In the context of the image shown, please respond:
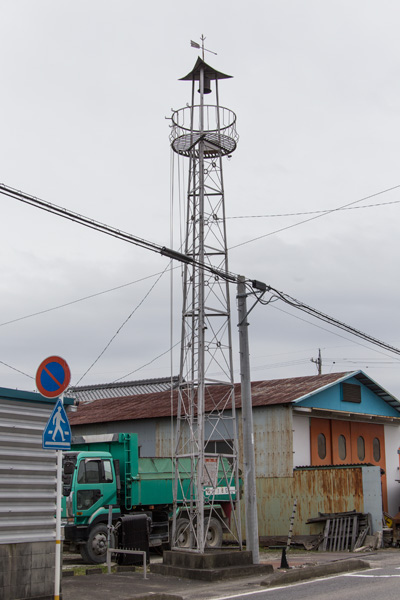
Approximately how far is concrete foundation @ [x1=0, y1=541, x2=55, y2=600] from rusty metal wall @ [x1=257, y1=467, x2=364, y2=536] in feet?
46.6

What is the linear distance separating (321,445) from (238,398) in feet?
12.8

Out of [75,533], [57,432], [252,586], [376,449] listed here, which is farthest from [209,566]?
[376,449]

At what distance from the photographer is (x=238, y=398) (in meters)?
27.3

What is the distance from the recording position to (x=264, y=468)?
1029 inches

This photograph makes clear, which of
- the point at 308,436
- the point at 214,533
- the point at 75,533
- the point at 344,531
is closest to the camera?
the point at 75,533

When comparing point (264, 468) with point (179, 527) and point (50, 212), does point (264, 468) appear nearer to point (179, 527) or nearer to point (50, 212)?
point (179, 527)

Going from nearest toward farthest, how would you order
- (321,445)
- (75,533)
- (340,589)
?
(340,589), (75,533), (321,445)

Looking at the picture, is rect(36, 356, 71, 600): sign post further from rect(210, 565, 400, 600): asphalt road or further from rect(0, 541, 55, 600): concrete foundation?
rect(210, 565, 400, 600): asphalt road

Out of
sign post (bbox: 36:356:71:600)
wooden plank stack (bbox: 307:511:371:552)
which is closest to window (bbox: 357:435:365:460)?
wooden plank stack (bbox: 307:511:371:552)

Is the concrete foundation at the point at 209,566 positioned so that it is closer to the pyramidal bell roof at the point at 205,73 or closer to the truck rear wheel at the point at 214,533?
the truck rear wheel at the point at 214,533

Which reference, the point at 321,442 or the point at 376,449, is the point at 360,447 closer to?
the point at 376,449

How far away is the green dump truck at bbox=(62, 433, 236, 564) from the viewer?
18.0m

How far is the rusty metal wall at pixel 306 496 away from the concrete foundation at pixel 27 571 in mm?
14219

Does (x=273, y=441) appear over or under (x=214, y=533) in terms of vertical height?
over
